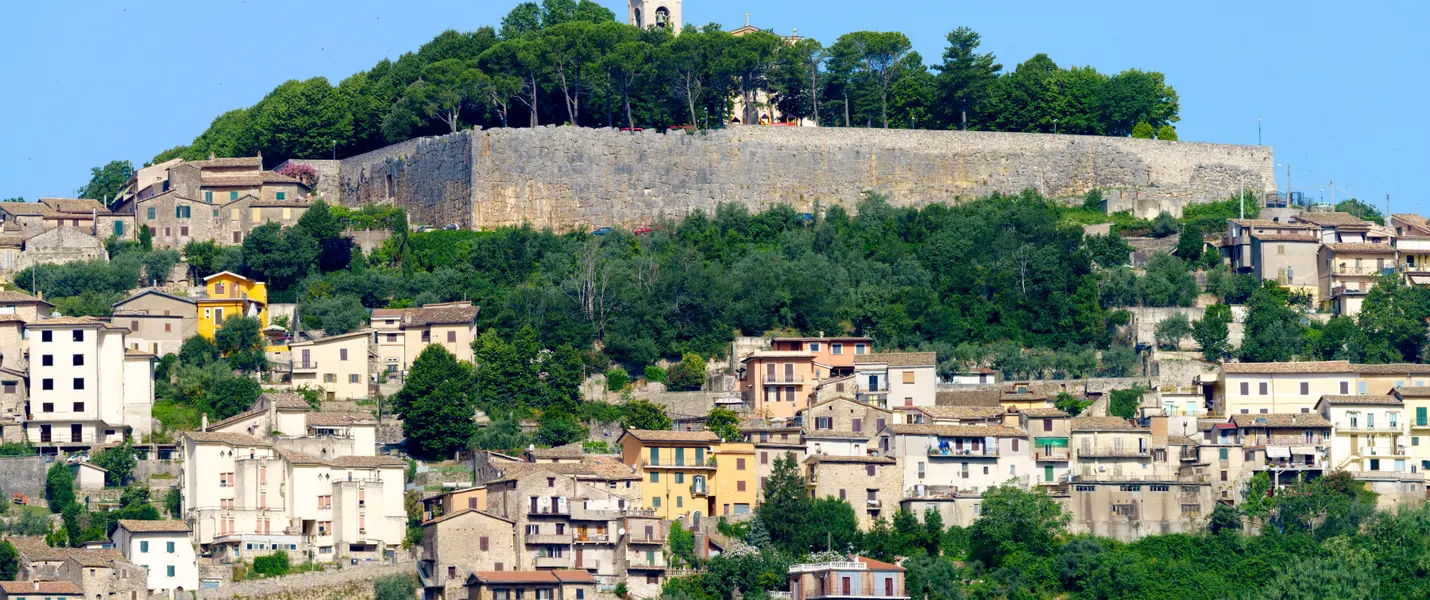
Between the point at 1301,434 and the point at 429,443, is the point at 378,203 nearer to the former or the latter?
the point at 429,443

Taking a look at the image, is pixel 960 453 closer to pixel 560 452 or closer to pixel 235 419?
pixel 560 452

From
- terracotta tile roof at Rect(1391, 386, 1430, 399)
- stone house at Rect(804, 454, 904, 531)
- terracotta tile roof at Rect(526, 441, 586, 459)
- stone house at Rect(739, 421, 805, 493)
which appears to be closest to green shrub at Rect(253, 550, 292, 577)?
terracotta tile roof at Rect(526, 441, 586, 459)

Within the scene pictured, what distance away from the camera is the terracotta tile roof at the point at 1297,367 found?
239 ft

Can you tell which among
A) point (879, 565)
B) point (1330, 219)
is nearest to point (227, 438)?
point (879, 565)

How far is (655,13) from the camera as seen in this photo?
112188mm

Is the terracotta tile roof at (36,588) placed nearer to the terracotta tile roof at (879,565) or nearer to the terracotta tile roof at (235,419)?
the terracotta tile roof at (235,419)

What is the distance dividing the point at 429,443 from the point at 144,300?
12680mm

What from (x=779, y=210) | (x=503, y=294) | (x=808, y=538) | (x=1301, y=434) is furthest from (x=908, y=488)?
(x=779, y=210)

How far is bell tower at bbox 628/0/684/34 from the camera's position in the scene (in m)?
112

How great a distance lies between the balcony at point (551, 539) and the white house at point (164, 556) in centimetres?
806

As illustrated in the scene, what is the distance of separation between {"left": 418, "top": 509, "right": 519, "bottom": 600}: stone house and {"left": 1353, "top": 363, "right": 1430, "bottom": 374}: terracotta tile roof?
25.3 metres

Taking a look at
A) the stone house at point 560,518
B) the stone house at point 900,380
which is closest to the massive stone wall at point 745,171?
the stone house at point 900,380

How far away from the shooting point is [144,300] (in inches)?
3041

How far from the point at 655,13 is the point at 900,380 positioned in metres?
42.1
